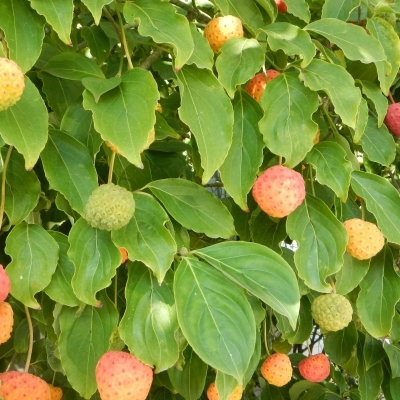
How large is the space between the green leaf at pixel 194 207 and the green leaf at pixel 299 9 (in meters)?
0.42

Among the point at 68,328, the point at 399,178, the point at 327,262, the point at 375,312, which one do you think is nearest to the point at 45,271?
the point at 68,328

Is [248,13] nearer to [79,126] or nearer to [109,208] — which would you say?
[79,126]

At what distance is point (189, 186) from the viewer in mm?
1062

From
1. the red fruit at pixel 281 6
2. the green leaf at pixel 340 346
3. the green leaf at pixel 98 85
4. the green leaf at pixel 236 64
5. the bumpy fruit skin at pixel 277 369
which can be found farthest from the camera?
the green leaf at pixel 340 346

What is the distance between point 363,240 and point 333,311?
0.18 m

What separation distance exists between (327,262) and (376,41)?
42 centimetres

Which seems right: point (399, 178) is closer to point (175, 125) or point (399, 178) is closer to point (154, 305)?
point (175, 125)

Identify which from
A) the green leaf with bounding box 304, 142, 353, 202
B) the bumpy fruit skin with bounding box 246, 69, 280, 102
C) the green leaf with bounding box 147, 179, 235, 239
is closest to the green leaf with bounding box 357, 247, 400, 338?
the green leaf with bounding box 304, 142, 353, 202

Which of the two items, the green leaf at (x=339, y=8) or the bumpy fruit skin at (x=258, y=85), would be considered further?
the green leaf at (x=339, y=8)

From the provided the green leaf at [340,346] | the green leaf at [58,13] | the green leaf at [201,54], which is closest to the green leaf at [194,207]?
the green leaf at [201,54]

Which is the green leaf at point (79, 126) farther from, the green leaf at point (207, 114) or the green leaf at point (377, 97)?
the green leaf at point (377, 97)

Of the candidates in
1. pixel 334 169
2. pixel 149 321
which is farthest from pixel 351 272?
pixel 149 321

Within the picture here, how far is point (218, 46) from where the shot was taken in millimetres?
1073

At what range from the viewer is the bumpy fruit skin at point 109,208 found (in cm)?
87
